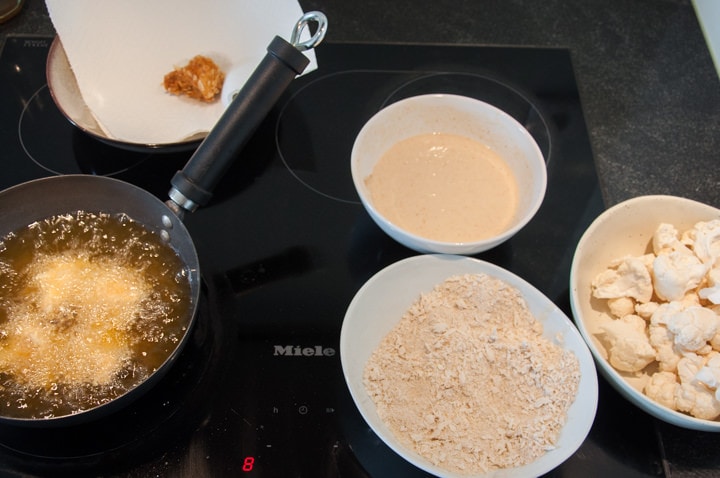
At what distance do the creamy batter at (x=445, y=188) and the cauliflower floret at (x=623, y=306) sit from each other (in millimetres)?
188

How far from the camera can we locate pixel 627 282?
83cm

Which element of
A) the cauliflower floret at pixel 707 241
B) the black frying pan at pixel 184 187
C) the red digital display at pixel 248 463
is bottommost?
the cauliflower floret at pixel 707 241

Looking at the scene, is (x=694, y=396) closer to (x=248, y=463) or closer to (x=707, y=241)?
(x=707, y=241)

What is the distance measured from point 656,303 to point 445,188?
34cm

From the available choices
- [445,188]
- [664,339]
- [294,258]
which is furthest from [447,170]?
[664,339]

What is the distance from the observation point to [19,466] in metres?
0.73

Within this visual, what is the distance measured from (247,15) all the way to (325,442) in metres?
0.76

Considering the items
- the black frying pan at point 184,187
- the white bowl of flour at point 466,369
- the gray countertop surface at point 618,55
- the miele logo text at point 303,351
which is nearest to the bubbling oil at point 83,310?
the black frying pan at point 184,187

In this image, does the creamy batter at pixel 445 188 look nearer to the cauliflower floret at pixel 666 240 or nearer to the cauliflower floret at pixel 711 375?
the cauliflower floret at pixel 666 240

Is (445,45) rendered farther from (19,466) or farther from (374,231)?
(19,466)

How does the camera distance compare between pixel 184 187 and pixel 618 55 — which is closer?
pixel 184 187

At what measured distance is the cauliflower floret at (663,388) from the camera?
75cm

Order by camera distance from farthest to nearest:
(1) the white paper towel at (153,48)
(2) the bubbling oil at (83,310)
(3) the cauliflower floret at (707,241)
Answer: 1. (1) the white paper towel at (153,48)
2. (3) the cauliflower floret at (707,241)
3. (2) the bubbling oil at (83,310)

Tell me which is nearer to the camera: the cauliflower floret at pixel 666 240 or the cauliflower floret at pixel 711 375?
the cauliflower floret at pixel 711 375
